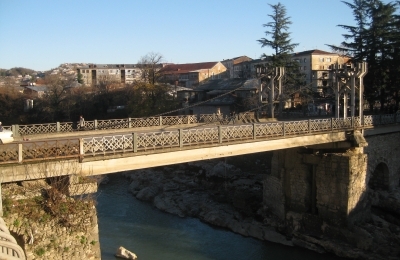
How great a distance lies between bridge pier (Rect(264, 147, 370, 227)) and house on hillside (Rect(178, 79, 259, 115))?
63.9 ft

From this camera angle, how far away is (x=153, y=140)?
14.9 m

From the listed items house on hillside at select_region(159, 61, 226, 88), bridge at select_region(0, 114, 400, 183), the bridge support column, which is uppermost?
house on hillside at select_region(159, 61, 226, 88)

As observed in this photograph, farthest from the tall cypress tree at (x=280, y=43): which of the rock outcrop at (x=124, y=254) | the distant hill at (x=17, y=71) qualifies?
the distant hill at (x=17, y=71)

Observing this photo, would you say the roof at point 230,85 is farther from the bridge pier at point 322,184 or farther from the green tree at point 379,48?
the bridge pier at point 322,184

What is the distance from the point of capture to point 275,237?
889 inches

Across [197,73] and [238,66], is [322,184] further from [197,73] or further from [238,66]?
[238,66]

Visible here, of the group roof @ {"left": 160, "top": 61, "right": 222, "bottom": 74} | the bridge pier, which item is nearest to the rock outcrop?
the bridge pier

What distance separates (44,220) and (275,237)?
48.0ft

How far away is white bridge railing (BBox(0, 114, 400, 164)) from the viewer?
39.1 feet

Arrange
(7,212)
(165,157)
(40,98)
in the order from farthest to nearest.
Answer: (40,98) < (165,157) < (7,212)

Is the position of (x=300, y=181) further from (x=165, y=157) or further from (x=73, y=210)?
(x=73, y=210)

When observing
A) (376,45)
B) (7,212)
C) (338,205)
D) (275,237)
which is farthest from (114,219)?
(376,45)

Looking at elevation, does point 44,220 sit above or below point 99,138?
below

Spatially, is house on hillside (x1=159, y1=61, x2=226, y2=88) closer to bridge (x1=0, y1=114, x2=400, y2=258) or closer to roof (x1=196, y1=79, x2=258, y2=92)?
roof (x1=196, y1=79, x2=258, y2=92)
